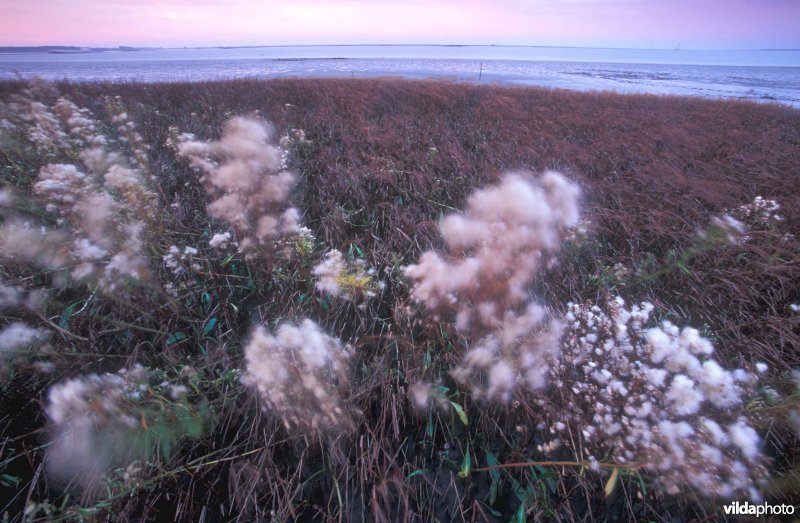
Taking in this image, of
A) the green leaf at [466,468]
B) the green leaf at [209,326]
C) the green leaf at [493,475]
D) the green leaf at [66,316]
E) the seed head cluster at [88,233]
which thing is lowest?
the green leaf at [493,475]

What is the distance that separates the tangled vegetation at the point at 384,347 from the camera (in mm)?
1538

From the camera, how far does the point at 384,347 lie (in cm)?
211

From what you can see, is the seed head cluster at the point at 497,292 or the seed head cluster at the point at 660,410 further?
the seed head cluster at the point at 497,292

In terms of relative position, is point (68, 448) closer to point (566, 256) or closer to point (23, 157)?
point (566, 256)

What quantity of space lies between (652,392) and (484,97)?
1053 cm

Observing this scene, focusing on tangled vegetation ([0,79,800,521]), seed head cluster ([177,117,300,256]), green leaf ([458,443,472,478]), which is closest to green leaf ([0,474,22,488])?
tangled vegetation ([0,79,800,521])

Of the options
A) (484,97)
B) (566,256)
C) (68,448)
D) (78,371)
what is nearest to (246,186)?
(78,371)

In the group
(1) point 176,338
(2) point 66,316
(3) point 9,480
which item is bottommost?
(3) point 9,480

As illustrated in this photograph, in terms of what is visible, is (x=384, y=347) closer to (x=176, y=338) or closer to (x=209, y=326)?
(x=209, y=326)

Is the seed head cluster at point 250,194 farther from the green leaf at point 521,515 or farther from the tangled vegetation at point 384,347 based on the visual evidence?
the green leaf at point 521,515

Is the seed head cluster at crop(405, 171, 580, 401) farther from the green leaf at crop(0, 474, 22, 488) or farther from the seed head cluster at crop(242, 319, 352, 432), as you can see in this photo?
the green leaf at crop(0, 474, 22, 488)

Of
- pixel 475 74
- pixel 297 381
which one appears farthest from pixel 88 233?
pixel 475 74

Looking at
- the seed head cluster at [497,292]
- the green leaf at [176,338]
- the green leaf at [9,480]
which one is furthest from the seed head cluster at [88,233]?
the seed head cluster at [497,292]

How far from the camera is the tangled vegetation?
1.54 meters
